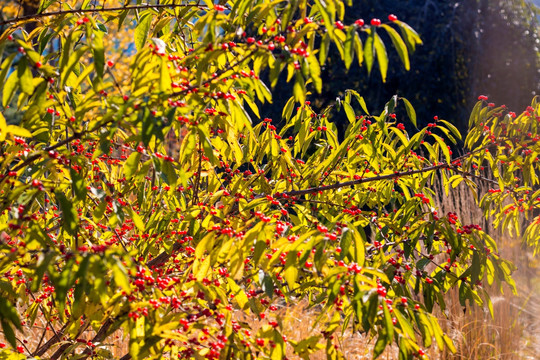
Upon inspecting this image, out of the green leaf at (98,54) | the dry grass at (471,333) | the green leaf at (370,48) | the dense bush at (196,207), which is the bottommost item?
the dry grass at (471,333)

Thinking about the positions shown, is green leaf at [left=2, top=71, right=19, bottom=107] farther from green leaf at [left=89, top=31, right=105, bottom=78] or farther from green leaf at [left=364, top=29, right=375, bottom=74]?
green leaf at [left=364, top=29, right=375, bottom=74]

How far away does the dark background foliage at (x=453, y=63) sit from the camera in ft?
24.6

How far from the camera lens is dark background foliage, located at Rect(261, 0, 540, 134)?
24.6ft

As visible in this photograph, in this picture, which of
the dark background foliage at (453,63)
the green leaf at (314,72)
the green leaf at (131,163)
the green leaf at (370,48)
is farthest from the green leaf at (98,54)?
the dark background foliage at (453,63)

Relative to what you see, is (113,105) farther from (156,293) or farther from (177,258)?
(177,258)

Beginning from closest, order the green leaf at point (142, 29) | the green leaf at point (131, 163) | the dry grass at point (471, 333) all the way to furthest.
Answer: the green leaf at point (131, 163) → the green leaf at point (142, 29) → the dry grass at point (471, 333)

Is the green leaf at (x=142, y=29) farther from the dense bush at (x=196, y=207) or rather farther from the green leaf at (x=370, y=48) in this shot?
the green leaf at (x=370, y=48)

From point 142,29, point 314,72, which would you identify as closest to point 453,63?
point 142,29

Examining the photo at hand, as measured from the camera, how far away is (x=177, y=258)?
2373 millimetres

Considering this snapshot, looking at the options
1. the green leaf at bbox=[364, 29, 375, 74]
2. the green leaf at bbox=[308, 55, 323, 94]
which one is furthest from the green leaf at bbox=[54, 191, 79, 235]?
the green leaf at bbox=[364, 29, 375, 74]

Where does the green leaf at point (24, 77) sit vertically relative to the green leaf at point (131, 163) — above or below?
above

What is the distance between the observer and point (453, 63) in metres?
7.75

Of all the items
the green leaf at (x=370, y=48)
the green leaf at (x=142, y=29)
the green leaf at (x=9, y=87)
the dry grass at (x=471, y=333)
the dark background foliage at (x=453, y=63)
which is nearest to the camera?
the green leaf at (x=370, y=48)

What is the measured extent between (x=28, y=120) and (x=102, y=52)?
31 centimetres
